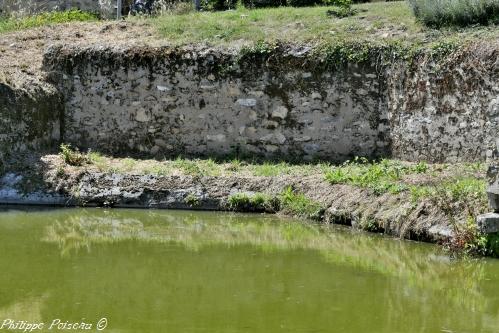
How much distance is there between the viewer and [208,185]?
12.8 meters

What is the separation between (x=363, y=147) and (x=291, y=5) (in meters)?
5.33

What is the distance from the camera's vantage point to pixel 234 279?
7992 millimetres

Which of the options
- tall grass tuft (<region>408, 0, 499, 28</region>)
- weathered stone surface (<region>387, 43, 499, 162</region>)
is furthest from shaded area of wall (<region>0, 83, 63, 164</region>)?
tall grass tuft (<region>408, 0, 499, 28</region>)

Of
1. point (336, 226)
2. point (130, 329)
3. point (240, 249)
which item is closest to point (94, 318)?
point (130, 329)

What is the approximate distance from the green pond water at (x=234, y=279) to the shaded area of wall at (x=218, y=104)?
3.68 meters

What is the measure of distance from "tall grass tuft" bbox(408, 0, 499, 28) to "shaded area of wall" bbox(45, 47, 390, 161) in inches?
60.4

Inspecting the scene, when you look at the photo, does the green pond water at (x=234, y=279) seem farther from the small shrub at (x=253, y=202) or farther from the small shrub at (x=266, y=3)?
the small shrub at (x=266, y=3)

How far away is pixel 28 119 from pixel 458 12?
7757mm

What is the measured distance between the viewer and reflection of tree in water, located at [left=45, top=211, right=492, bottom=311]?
8.19 m

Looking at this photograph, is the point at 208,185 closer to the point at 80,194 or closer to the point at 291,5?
the point at 80,194

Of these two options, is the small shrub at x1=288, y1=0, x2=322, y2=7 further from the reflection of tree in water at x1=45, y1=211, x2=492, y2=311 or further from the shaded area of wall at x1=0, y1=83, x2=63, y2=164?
the reflection of tree in water at x1=45, y1=211, x2=492, y2=311

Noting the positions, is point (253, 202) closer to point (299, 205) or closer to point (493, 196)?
point (299, 205)

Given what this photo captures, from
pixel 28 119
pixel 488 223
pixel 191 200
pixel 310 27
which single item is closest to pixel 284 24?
pixel 310 27

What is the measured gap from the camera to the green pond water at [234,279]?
6574mm
